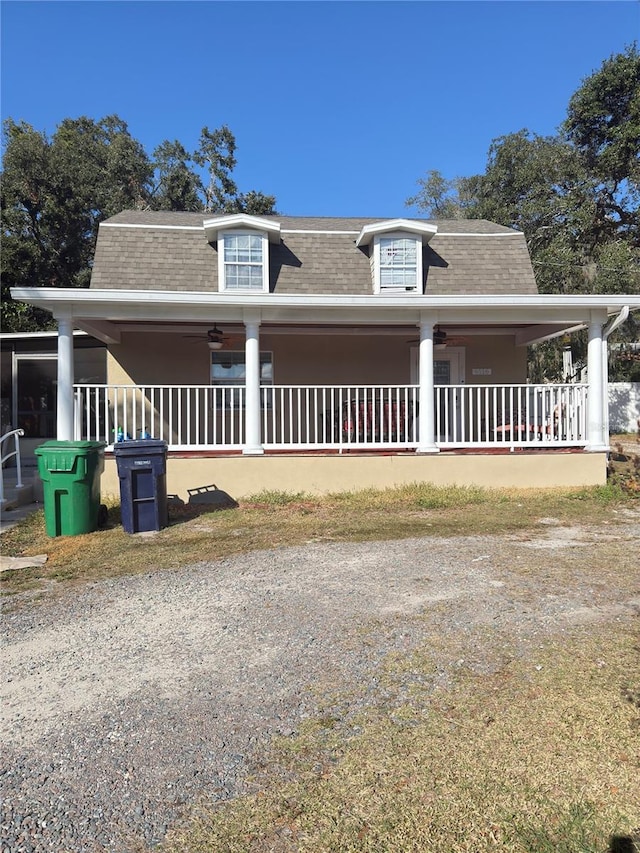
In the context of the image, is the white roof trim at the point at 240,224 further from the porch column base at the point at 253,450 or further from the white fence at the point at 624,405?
the white fence at the point at 624,405

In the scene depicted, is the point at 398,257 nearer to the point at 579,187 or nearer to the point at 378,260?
the point at 378,260

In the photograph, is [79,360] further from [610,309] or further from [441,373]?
[610,309]

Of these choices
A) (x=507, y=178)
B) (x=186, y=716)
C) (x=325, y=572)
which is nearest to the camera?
(x=186, y=716)

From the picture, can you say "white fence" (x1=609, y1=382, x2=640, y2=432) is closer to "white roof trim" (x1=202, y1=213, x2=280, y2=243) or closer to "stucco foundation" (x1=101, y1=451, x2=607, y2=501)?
"stucco foundation" (x1=101, y1=451, x2=607, y2=501)

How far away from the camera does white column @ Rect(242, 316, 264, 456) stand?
31.2 ft

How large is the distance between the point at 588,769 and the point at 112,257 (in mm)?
11230

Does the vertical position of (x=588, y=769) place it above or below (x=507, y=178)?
below

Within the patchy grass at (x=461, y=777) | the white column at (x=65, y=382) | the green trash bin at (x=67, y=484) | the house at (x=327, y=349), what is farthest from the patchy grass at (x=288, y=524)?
the patchy grass at (x=461, y=777)

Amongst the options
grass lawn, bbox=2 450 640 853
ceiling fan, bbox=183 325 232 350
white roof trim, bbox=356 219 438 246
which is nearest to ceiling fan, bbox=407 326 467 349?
white roof trim, bbox=356 219 438 246

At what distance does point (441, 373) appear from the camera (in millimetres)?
13055

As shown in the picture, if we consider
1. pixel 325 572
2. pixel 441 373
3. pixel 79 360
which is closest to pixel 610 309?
pixel 441 373

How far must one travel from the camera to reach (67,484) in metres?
7.05

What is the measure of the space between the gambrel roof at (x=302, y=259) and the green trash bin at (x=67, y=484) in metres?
4.89

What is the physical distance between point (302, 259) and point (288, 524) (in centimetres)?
630
